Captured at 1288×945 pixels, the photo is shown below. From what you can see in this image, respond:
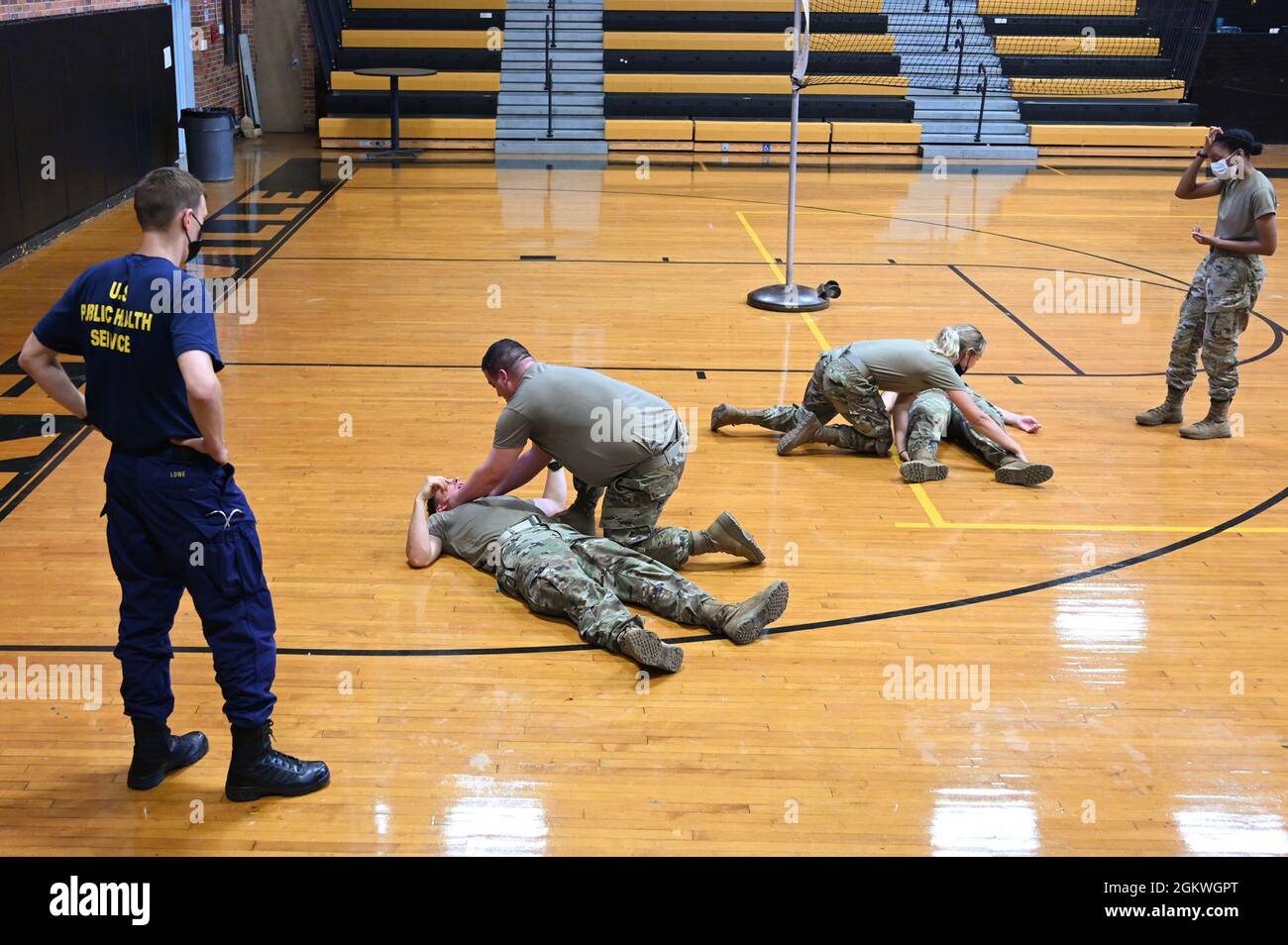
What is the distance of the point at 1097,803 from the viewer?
4.22 metres

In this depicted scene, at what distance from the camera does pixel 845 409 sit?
7117mm

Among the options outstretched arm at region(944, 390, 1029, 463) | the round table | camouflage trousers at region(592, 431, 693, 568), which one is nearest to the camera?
camouflage trousers at region(592, 431, 693, 568)

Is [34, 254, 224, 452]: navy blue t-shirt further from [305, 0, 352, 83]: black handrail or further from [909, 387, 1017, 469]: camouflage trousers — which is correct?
[305, 0, 352, 83]: black handrail

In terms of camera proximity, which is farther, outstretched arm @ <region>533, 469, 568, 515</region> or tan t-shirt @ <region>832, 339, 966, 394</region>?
tan t-shirt @ <region>832, 339, 966, 394</region>

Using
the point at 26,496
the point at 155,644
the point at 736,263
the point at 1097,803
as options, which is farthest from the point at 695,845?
the point at 736,263

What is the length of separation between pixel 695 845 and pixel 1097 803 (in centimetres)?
133

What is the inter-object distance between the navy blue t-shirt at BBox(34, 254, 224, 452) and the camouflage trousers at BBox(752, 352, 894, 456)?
157 inches

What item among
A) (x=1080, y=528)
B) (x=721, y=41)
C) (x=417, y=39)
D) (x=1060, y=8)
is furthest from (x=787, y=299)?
Result: (x=1060, y=8)

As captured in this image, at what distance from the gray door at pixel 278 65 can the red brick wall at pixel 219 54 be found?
84 mm

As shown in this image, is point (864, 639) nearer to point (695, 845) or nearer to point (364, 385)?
point (695, 845)

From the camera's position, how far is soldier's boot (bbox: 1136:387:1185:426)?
7812 mm

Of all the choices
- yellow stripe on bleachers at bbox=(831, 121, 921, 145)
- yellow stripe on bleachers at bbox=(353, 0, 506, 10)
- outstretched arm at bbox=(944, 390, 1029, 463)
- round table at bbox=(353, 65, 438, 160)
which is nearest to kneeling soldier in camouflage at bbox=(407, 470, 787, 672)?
outstretched arm at bbox=(944, 390, 1029, 463)

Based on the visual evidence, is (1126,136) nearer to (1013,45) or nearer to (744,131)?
(1013,45)

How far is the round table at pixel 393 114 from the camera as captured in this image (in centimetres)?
1619
